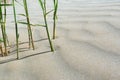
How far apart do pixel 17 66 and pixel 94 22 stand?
A: 0.96 m

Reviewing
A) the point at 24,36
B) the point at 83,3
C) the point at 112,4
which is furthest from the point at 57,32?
the point at 83,3

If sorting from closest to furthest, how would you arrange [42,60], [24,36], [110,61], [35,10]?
[110,61]
[42,60]
[24,36]
[35,10]

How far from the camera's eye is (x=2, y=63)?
179cm

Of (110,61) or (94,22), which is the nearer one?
(110,61)

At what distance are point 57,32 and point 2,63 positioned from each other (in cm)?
63

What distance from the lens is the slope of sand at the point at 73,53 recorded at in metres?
1.57

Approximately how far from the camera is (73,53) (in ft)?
6.01

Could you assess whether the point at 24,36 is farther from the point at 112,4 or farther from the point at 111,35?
the point at 112,4

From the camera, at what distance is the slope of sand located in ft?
5.15

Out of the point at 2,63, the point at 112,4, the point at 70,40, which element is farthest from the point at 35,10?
the point at 2,63

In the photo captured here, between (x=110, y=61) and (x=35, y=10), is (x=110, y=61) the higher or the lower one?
the higher one

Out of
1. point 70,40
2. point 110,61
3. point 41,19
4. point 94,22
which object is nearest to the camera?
point 110,61

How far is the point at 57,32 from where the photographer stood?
2.34 meters

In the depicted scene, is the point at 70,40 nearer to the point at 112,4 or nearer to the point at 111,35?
the point at 111,35
